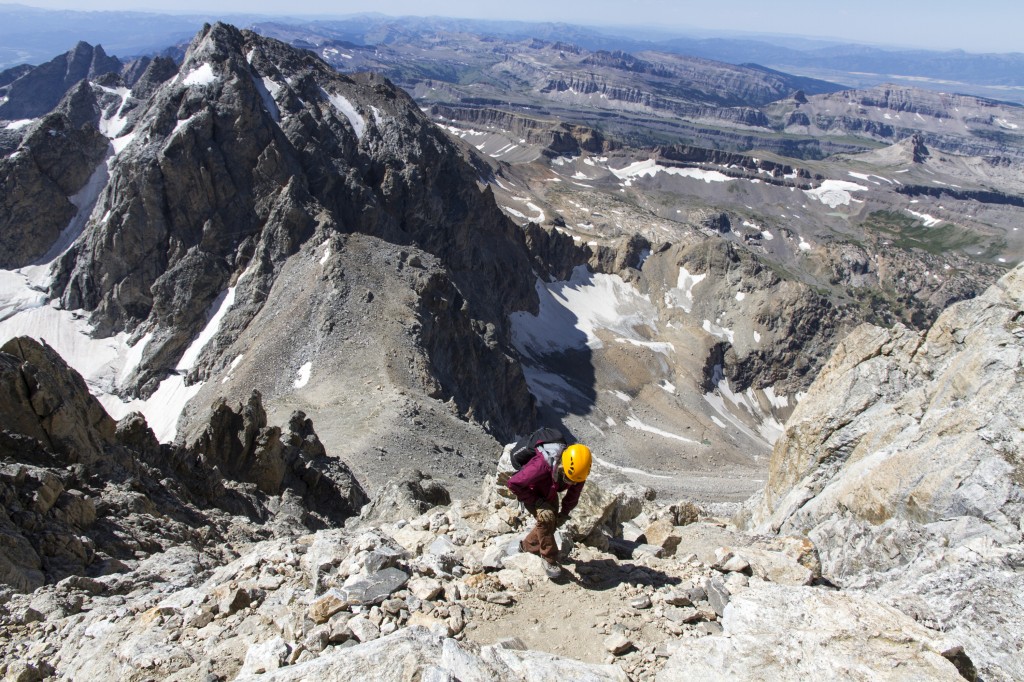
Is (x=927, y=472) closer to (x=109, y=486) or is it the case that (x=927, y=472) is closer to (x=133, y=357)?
(x=109, y=486)

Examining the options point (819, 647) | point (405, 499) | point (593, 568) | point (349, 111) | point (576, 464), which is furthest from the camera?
point (349, 111)

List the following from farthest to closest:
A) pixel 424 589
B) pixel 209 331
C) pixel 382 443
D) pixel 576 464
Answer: pixel 209 331 → pixel 382 443 → pixel 576 464 → pixel 424 589

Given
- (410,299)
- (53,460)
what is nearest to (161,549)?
(53,460)

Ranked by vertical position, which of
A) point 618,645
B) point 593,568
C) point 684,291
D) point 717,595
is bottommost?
point 684,291

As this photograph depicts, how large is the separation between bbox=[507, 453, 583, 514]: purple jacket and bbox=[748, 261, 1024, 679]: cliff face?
4986 millimetres

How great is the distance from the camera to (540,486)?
10.8 metres

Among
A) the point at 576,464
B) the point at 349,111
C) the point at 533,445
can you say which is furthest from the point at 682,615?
the point at 349,111

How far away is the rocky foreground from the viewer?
7983mm

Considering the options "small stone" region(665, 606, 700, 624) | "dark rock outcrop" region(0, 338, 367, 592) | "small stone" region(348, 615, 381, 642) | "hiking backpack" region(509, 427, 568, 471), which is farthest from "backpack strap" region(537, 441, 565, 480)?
"dark rock outcrop" region(0, 338, 367, 592)

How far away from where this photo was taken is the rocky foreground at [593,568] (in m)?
7.98

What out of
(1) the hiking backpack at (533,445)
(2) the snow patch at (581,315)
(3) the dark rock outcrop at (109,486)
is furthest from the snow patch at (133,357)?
(1) the hiking backpack at (533,445)

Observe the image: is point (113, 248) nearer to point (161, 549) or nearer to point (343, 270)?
point (343, 270)

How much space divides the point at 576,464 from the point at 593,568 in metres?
2.25

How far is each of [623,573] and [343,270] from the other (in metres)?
53.0
